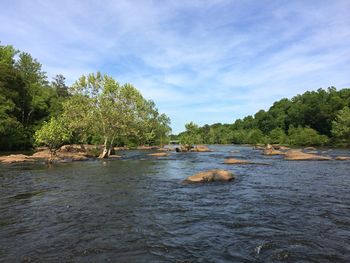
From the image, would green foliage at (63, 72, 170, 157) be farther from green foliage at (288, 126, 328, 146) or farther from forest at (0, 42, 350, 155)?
green foliage at (288, 126, 328, 146)

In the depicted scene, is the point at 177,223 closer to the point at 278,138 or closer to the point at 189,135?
the point at 189,135

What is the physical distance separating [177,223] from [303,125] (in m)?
135

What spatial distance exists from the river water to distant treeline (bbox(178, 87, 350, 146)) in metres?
60.4

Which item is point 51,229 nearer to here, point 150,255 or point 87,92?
point 150,255

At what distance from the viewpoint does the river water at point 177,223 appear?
28.8 ft

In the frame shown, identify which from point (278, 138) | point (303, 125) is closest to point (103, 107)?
point (278, 138)

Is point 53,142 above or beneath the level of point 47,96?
beneath

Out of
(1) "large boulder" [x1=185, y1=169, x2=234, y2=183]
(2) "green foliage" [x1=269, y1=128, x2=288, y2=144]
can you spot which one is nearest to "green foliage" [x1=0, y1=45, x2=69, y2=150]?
(1) "large boulder" [x1=185, y1=169, x2=234, y2=183]

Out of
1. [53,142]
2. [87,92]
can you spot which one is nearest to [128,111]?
[87,92]

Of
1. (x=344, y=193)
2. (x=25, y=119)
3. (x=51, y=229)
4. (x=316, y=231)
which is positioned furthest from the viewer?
(x=25, y=119)

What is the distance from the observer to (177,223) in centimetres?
1180

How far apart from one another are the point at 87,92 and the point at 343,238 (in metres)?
44.3

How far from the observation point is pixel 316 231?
10508mm

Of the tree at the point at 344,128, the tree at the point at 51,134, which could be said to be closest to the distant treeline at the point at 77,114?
the tree at the point at 51,134
